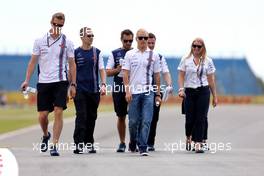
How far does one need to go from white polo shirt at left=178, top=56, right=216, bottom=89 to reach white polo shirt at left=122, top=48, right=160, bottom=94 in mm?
1104

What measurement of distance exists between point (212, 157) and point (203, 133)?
2130 mm

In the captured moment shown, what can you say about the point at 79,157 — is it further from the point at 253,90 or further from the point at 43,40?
the point at 253,90

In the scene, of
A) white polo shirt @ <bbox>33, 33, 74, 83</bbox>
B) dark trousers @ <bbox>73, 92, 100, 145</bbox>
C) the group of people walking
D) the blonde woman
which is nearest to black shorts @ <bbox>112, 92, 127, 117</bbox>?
the group of people walking

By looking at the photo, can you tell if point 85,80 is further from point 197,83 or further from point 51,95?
point 197,83

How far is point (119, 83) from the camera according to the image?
15.3 m

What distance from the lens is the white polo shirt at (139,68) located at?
14.4m

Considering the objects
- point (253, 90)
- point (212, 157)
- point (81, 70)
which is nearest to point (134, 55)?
point (81, 70)

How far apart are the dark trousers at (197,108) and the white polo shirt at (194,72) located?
0.29ft

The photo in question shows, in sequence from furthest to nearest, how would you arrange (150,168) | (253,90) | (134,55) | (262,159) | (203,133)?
1. (253,90)
2. (203,133)
3. (134,55)
4. (262,159)
5. (150,168)

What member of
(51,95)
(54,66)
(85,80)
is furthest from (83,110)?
(54,66)

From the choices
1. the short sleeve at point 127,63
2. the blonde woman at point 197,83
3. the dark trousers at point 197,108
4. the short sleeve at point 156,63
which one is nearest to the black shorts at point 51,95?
the short sleeve at point 127,63

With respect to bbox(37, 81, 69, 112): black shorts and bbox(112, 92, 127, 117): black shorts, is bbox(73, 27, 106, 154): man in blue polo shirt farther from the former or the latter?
bbox(37, 81, 69, 112): black shorts

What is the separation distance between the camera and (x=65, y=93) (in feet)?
45.1

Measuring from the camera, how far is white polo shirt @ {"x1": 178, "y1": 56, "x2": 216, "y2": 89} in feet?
50.5
